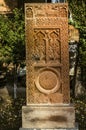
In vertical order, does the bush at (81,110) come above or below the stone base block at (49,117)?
below

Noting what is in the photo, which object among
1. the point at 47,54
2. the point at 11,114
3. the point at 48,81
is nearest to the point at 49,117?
the point at 48,81

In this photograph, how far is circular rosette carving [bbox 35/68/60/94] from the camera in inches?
354

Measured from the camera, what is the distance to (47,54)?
895 centimetres

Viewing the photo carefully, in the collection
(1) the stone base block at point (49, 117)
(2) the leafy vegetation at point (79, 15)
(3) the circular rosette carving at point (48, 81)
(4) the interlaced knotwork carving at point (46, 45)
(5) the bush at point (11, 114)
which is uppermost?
(2) the leafy vegetation at point (79, 15)

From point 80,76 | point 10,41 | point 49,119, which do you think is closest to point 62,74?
point 49,119

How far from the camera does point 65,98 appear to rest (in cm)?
896

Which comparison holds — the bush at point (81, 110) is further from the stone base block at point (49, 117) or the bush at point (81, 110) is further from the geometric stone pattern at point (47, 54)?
the geometric stone pattern at point (47, 54)

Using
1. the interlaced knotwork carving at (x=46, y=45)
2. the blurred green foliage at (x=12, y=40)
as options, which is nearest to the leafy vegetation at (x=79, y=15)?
the blurred green foliage at (x=12, y=40)

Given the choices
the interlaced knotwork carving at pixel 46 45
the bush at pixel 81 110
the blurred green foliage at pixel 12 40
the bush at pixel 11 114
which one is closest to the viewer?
the interlaced knotwork carving at pixel 46 45

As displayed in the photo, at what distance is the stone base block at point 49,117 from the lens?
8.84 meters

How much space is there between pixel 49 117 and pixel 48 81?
0.66 m

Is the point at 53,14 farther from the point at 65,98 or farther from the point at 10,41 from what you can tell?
the point at 10,41

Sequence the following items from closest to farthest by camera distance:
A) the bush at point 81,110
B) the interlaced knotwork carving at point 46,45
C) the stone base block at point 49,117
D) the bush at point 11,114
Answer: the stone base block at point 49,117
the interlaced knotwork carving at point 46,45
the bush at point 81,110
the bush at point 11,114

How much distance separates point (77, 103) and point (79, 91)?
213 cm
